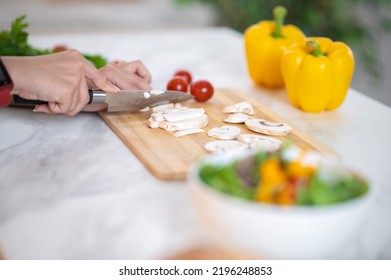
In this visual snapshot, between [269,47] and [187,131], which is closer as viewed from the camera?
[187,131]

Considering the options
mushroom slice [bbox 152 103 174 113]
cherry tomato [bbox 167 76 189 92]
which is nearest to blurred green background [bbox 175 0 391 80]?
cherry tomato [bbox 167 76 189 92]

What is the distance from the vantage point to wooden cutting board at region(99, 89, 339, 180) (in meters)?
1.37

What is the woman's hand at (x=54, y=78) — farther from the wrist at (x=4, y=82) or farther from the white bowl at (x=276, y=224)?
the white bowl at (x=276, y=224)

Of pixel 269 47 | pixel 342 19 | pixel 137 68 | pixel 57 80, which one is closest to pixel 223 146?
pixel 57 80

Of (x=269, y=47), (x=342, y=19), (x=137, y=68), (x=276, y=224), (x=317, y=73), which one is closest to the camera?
(x=276, y=224)

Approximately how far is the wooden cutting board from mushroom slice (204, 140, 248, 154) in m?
0.02

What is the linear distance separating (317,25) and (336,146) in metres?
2.34

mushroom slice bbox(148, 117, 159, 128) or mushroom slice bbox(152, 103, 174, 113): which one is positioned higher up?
mushroom slice bbox(148, 117, 159, 128)

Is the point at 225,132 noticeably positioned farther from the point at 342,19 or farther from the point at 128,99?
the point at 342,19

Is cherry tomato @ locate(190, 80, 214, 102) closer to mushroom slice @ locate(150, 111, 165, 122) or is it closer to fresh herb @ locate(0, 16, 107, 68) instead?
mushroom slice @ locate(150, 111, 165, 122)

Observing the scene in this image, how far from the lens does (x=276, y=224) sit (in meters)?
0.90

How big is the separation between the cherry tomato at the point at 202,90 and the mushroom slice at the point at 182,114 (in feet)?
0.52

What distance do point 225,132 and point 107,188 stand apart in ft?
1.31
